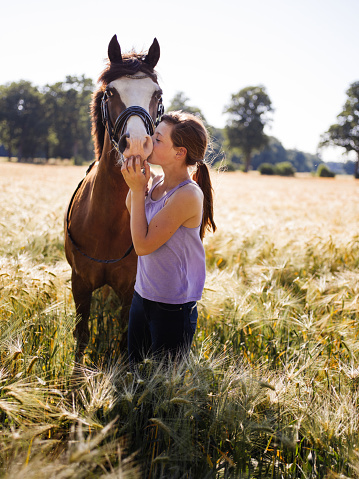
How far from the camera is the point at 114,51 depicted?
9.56 ft

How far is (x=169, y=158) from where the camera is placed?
2129 mm

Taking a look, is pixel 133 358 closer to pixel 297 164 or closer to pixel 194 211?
pixel 194 211

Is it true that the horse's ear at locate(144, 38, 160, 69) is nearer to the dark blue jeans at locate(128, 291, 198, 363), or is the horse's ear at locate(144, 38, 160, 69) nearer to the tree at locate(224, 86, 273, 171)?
the dark blue jeans at locate(128, 291, 198, 363)

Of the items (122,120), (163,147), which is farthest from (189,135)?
(122,120)

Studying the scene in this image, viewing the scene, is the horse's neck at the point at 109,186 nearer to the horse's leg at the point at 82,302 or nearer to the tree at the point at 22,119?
the horse's leg at the point at 82,302

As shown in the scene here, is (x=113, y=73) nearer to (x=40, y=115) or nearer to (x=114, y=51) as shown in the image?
(x=114, y=51)

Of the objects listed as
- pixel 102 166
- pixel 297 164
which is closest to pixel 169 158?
pixel 102 166

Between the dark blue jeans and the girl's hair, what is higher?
the girl's hair

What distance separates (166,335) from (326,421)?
3.23 ft

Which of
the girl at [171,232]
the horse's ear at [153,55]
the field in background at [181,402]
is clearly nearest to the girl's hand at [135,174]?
the girl at [171,232]

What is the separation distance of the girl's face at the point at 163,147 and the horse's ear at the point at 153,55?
4.11 ft

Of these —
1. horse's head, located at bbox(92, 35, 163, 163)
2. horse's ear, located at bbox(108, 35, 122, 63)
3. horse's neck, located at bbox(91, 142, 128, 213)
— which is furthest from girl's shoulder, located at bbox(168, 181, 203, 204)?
horse's ear, located at bbox(108, 35, 122, 63)

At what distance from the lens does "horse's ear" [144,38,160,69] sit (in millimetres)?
3062

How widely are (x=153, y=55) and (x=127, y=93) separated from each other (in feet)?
2.07
